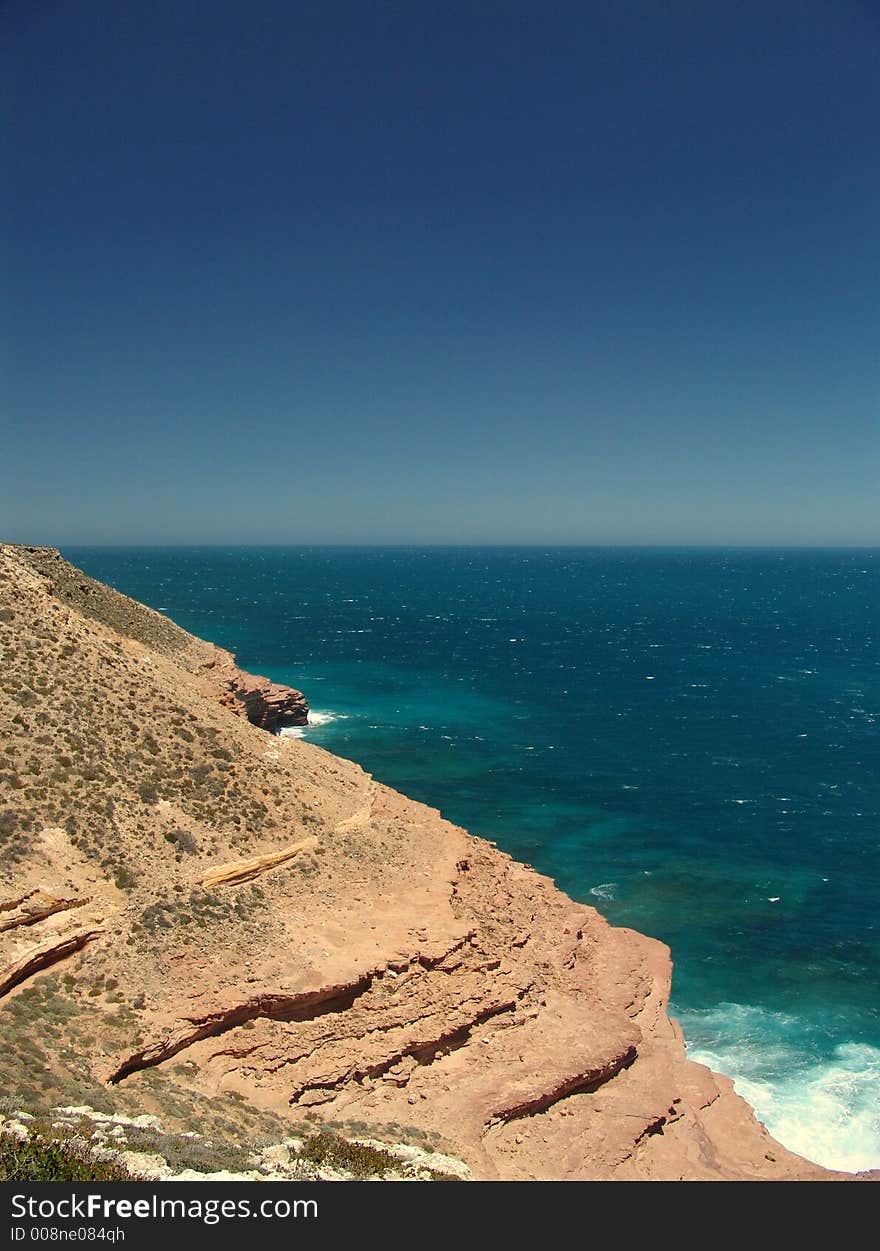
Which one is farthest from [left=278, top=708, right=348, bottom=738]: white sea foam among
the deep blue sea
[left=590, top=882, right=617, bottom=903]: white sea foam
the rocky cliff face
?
the rocky cliff face

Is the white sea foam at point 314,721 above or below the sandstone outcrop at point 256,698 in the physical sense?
below

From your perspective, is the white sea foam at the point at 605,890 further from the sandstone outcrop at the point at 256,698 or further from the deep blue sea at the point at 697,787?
the sandstone outcrop at the point at 256,698

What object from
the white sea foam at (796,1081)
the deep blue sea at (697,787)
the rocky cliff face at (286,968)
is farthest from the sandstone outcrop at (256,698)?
the white sea foam at (796,1081)

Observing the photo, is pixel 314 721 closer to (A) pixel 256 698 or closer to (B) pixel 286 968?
(A) pixel 256 698

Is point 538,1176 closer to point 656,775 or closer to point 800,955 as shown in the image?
point 800,955

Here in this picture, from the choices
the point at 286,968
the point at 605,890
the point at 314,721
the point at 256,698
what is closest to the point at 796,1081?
the point at 605,890

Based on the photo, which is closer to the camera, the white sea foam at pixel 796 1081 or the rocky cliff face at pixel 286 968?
the rocky cliff face at pixel 286 968
